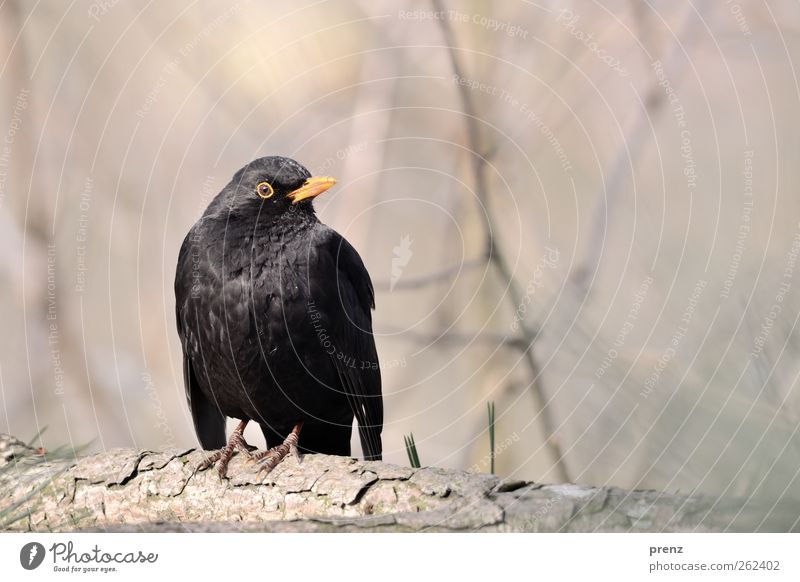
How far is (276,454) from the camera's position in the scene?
135 inches

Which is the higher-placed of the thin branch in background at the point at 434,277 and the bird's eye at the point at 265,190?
the bird's eye at the point at 265,190

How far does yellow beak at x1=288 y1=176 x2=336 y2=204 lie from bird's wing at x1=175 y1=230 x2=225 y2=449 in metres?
0.53

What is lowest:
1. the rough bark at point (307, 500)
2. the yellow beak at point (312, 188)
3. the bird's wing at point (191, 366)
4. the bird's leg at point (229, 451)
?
the rough bark at point (307, 500)

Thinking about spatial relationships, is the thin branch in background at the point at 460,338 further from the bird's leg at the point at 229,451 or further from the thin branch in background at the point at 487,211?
the bird's leg at the point at 229,451

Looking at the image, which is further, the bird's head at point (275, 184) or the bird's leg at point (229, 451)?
the bird's head at point (275, 184)

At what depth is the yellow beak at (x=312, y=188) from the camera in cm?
368

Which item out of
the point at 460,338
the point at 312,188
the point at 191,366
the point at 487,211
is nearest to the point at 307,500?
the point at 191,366

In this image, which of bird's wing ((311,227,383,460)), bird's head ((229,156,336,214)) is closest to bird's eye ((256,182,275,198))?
bird's head ((229,156,336,214))

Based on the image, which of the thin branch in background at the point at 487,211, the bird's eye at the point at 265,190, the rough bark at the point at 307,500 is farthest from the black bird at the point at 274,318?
the thin branch in background at the point at 487,211

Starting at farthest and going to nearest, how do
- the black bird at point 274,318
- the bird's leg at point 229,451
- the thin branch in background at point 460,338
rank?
the thin branch in background at point 460,338
the black bird at point 274,318
the bird's leg at point 229,451

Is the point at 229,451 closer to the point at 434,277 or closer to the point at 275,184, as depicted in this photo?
the point at 275,184

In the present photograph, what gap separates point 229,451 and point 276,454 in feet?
0.63

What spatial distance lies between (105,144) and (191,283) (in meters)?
1.04

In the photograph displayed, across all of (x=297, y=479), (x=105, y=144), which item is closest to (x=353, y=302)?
(x=297, y=479)
